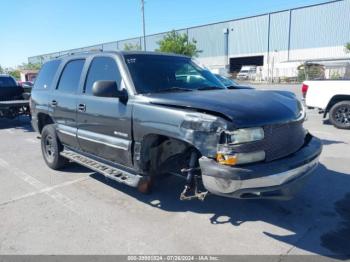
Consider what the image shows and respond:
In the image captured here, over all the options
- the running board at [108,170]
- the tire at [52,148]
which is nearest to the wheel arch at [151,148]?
the running board at [108,170]

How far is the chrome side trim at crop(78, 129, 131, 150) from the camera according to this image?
13.7 feet

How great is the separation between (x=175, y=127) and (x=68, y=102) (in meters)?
Result: 2.45

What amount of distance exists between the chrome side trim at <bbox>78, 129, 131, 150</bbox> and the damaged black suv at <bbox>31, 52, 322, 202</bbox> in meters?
0.01

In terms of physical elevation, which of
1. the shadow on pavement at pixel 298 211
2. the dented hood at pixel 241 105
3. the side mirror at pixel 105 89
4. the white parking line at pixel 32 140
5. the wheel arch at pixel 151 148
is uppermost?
the side mirror at pixel 105 89

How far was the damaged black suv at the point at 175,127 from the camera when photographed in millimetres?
3178

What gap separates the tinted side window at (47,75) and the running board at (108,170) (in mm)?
1449

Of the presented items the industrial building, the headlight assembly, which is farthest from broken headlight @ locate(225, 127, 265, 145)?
the industrial building

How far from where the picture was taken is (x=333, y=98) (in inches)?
379

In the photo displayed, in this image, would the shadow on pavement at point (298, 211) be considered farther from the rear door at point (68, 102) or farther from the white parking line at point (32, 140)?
the white parking line at point (32, 140)

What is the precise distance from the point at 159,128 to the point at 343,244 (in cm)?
222

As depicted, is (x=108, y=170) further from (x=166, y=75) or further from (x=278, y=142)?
(x=278, y=142)

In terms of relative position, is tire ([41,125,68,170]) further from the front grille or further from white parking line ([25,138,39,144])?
the front grille

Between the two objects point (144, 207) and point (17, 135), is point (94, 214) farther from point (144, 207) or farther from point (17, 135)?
point (17, 135)

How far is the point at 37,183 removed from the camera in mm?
5391
